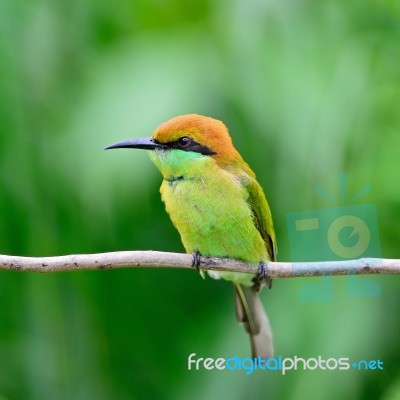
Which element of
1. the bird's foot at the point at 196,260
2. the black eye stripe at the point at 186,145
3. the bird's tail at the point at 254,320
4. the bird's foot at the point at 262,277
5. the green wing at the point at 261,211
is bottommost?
the bird's tail at the point at 254,320

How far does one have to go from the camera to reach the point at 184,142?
1526 mm

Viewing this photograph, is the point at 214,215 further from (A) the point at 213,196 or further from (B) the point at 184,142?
(B) the point at 184,142

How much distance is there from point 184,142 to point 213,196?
0.72 feet

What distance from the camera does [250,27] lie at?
2205mm

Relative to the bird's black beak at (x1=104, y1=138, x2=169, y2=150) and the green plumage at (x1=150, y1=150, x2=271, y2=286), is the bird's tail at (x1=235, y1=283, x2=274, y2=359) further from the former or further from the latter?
the bird's black beak at (x1=104, y1=138, x2=169, y2=150)

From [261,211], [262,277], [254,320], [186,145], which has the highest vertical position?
[186,145]

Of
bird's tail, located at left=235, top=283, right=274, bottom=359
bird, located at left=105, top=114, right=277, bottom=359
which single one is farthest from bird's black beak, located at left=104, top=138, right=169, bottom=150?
bird's tail, located at left=235, top=283, right=274, bottom=359

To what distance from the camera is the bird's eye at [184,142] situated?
1.52 meters

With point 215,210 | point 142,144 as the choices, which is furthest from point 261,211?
point 142,144

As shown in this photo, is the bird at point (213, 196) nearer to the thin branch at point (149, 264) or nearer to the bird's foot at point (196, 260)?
the bird's foot at point (196, 260)

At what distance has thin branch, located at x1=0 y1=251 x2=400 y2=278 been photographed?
1.25m

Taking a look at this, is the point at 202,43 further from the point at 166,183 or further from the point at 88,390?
the point at 88,390

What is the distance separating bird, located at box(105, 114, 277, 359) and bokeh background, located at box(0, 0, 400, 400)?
0.16m

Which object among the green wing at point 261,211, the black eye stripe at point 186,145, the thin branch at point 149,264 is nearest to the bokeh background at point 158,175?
the green wing at point 261,211
